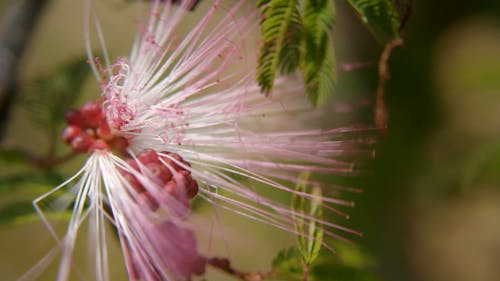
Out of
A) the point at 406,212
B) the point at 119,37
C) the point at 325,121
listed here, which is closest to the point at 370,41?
the point at 406,212

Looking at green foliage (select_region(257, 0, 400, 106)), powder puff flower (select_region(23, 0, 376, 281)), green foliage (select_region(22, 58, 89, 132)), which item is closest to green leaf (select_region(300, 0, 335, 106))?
green foliage (select_region(257, 0, 400, 106))

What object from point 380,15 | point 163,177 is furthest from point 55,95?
point 380,15

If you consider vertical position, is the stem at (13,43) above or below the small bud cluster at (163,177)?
above

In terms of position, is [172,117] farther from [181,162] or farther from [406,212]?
[406,212]

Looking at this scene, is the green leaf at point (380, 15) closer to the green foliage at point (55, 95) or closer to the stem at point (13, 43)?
the green foliage at point (55, 95)

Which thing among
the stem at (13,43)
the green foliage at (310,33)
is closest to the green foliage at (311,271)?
the green foliage at (310,33)

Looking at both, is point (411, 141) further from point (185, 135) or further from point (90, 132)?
point (90, 132)

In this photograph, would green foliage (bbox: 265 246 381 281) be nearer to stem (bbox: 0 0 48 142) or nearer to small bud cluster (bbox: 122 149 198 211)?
small bud cluster (bbox: 122 149 198 211)
